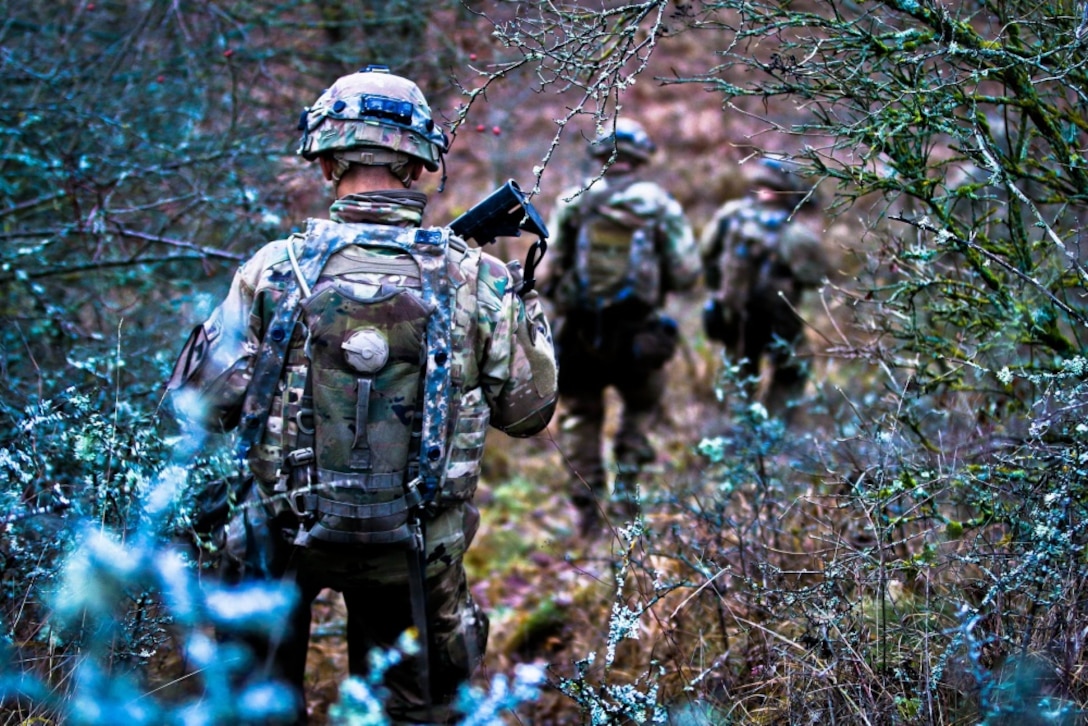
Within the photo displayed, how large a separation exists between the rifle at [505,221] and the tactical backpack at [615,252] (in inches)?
116

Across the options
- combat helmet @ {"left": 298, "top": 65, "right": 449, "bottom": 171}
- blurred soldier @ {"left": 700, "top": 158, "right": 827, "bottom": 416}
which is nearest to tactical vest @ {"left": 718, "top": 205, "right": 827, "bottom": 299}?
blurred soldier @ {"left": 700, "top": 158, "right": 827, "bottom": 416}

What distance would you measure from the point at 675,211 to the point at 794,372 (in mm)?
1840

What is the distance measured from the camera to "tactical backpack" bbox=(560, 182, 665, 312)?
602 centimetres

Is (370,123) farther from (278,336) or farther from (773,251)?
(773,251)

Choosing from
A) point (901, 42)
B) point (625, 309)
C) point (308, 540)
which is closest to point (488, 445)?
point (625, 309)

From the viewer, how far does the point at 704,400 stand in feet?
27.3

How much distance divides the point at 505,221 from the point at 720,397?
1.90 metres

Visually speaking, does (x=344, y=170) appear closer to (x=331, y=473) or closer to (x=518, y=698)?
(x=331, y=473)

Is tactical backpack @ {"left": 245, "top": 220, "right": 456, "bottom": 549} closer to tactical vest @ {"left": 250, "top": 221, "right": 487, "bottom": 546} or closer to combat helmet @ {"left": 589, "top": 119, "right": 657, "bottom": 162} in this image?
tactical vest @ {"left": 250, "top": 221, "right": 487, "bottom": 546}

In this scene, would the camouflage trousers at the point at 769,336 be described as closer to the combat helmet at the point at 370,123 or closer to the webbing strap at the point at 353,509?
the combat helmet at the point at 370,123

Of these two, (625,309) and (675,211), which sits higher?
(675,211)

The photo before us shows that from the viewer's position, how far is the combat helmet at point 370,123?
2861mm

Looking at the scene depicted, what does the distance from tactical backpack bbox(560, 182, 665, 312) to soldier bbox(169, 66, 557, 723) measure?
120 inches

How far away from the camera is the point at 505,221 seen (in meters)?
3.11
